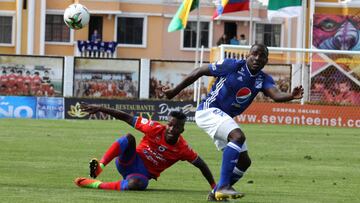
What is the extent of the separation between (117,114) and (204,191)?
168 centimetres

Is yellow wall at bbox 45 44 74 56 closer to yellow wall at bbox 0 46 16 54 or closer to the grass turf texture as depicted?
yellow wall at bbox 0 46 16 54

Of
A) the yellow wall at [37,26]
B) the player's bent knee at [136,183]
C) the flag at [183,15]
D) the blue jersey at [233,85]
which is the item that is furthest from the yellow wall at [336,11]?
the blue jersey at [233,85]

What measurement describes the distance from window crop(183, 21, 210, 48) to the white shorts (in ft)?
170

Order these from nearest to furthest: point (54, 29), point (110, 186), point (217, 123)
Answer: point (217, 123) → point (110, 186) → point (54, 29)

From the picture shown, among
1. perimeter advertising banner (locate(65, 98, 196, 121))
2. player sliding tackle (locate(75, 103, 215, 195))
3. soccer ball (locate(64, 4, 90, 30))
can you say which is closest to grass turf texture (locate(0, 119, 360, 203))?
player sliding tackle (locate(75, 103, 215, 195))

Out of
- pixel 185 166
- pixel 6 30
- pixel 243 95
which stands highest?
pixel 6 30

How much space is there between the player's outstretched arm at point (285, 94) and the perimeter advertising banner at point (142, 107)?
23.2 m

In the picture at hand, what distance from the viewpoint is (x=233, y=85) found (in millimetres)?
14016

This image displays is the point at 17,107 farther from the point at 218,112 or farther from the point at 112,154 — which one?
the point at 218,112

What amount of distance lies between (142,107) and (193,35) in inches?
1127

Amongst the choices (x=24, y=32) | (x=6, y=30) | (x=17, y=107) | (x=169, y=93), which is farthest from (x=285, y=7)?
(x=169, y=93)

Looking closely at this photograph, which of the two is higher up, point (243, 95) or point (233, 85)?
point (233, 85)

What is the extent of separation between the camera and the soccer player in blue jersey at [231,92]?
13.8 m

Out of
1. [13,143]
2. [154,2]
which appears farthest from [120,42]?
[13,143]
